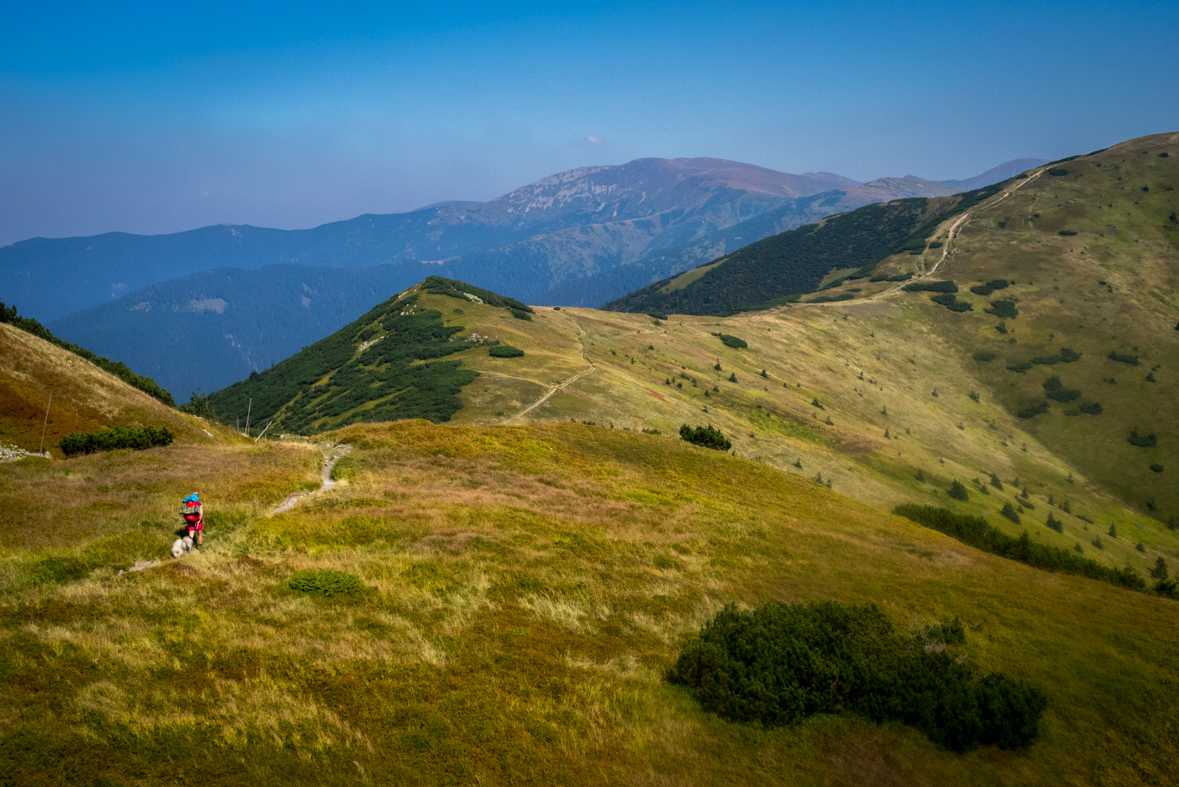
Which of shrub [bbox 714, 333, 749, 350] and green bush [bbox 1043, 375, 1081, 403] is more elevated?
shrub [bbox 714, 333, 749, 350]

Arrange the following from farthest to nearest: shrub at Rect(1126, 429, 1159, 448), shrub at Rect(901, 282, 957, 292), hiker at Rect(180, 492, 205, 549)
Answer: shrub at Rect(901, 282, 957, 292), shrub at Rect(1126, 429, 1159, 448), hiker at Rect(180, 492, 205, 549)

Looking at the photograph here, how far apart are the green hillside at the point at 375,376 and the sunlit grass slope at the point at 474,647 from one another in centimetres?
4560

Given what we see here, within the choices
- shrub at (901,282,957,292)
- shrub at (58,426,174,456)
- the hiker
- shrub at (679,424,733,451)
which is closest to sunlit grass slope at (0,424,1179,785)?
the hiker

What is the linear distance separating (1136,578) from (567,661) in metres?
34.0

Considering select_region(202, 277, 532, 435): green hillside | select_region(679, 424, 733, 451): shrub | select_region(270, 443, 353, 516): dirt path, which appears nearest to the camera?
select_region(270, 443, 353, 516): dirt path

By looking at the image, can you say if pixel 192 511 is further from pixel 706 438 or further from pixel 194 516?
pixel 706 438

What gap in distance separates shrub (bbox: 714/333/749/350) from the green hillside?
45.3 metres

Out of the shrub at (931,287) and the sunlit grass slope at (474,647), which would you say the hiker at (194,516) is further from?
the shrub at (931,287)

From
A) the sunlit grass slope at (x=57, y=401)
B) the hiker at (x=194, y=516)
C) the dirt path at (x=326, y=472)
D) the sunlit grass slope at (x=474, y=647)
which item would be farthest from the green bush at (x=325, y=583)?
the sunlit grass slope at (x=57, y=401)

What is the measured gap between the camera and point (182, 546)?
17.3 meters

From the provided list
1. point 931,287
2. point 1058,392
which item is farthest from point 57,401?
point 931,287

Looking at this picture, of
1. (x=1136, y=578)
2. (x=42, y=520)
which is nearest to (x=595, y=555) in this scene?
(x=42, y=520)

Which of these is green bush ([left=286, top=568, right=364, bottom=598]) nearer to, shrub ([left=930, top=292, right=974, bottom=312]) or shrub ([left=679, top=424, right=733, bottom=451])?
shrub ([left=679, top=424, right=733, bottom=451])

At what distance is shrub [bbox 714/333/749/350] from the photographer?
429 ft
